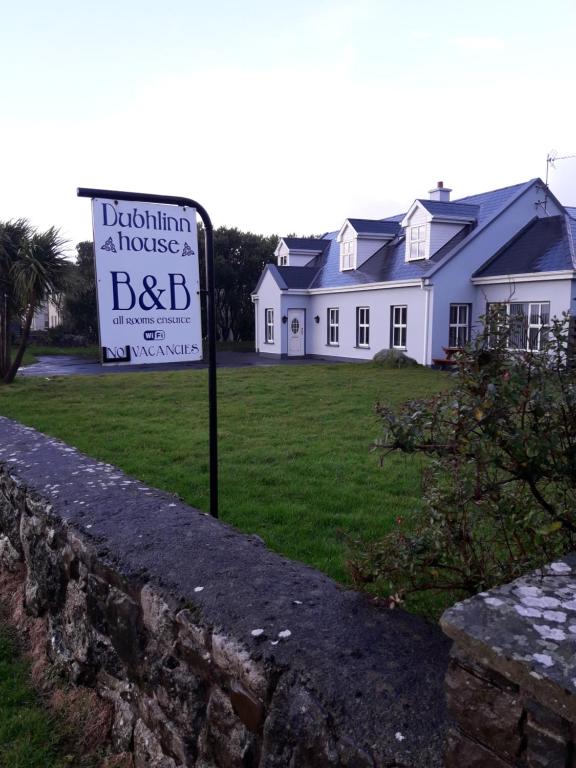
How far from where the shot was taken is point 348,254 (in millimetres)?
24562

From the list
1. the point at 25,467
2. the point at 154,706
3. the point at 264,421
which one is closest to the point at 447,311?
the point at 264,421

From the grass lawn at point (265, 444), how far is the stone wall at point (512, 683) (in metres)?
2.28

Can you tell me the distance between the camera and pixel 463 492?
2.23 m

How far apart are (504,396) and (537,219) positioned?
2091cm

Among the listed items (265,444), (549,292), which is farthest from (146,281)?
(549,292)

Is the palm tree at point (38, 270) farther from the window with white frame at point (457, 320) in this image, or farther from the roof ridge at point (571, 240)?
the roof ridge at point (571, 240)

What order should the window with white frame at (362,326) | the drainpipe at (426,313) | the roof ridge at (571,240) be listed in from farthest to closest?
the window with white frame at (362,326)
the drainpipe at (426,313)
the roof ridge at (571,240)

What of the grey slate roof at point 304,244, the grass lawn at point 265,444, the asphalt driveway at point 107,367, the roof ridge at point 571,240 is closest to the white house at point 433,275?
the roof ridge at point 571,240

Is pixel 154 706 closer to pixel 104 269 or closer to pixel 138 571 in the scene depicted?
pixel 138 571

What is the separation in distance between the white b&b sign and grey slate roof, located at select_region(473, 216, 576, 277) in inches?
604

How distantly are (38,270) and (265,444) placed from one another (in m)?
9.28

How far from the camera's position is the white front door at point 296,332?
1035 inches

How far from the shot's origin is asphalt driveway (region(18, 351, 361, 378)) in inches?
758

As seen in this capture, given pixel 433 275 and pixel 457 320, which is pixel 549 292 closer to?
pixel 457 320
